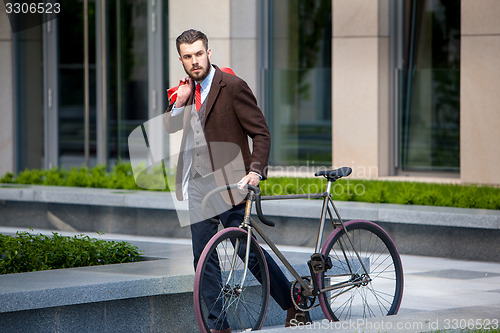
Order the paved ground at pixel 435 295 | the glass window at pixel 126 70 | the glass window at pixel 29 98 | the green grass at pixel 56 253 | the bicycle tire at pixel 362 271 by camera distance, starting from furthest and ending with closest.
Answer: the glass window at pixel 29 98 → the glass window at pixel 126 70 → the green grass at pixel 56 253 → the bicycle tire at pixel 362 271 → the paved ground at pixel 435 295

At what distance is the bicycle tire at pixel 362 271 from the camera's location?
19.8 feet

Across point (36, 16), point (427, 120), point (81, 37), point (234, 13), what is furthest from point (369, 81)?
point (36, 16)

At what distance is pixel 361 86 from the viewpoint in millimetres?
13789

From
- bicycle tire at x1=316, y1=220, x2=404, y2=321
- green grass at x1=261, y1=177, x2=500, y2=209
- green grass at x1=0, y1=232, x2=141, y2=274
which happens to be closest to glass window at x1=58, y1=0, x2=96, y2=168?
green grass at x1=261, y1=177, x2=500, y2=209

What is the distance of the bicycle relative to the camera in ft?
18.1

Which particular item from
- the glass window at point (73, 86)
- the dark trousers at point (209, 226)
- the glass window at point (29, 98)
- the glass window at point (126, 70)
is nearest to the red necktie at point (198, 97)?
the dark trousers at point (209, 226)

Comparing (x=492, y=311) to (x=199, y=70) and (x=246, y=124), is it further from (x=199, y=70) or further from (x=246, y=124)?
(x=199, y=70)

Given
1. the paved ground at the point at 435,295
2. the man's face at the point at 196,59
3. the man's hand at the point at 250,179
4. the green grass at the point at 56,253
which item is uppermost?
the man's face at the point at 196,59

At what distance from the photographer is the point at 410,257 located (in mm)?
9781

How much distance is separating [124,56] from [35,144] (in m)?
2.44

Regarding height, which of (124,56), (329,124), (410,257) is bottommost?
(410,257)

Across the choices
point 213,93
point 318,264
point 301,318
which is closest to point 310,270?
point 318,264

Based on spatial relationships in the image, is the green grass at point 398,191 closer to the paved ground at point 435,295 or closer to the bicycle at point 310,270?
the paved ground at point 435,295

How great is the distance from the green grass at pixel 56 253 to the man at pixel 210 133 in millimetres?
1091
